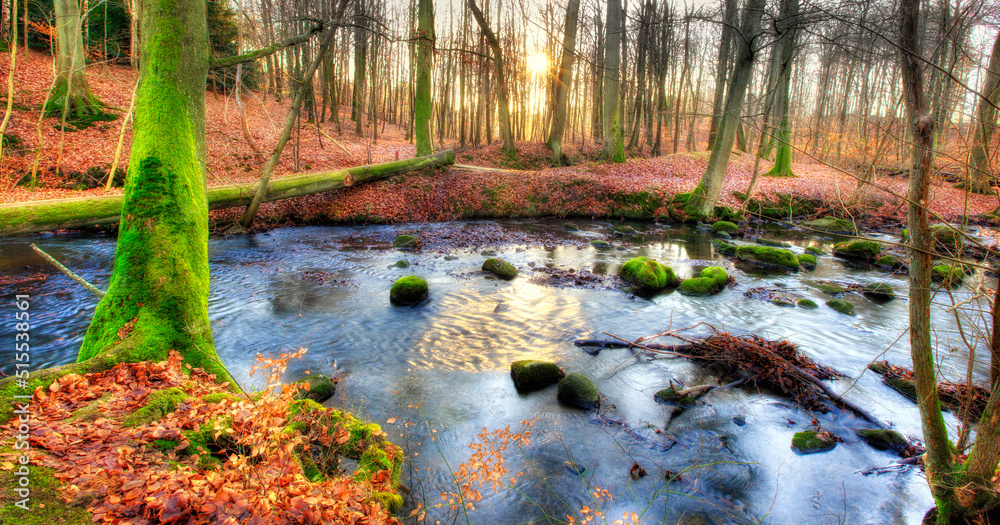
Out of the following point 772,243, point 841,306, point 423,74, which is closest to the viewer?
point 841,306

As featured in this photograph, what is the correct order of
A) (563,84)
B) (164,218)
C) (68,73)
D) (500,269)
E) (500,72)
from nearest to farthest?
1. (164,218)
2. (500,269)
3. (68,73)
4. (500,72)
5. (563,84)

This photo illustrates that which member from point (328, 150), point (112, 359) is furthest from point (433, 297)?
point (328, 150)

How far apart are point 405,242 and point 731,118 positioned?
11.8 m

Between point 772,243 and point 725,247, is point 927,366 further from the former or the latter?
point 772,243

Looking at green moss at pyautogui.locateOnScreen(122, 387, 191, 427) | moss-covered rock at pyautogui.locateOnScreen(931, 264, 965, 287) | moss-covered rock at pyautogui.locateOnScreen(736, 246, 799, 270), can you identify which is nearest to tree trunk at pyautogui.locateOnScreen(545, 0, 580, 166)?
moss-covered rock at pyautogui.locateOnScreen(736, 246, 799, 270)

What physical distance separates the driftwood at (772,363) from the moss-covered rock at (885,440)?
1.15ft

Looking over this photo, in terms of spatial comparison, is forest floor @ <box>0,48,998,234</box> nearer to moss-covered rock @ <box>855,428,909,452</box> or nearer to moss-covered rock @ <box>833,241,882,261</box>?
moss-covered rock @ <box>833,241,882,261</box>

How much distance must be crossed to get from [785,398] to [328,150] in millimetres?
23664

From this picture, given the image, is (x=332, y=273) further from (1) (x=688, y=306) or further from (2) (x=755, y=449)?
(2) (x=755, y=449)

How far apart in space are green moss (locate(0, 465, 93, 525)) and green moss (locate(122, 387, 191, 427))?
0.62m

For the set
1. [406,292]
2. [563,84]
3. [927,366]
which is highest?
[563,84]

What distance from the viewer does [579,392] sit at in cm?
580

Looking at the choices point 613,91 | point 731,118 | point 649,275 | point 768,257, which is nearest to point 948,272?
point 649,275

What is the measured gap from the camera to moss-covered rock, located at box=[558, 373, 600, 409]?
5.77 m
